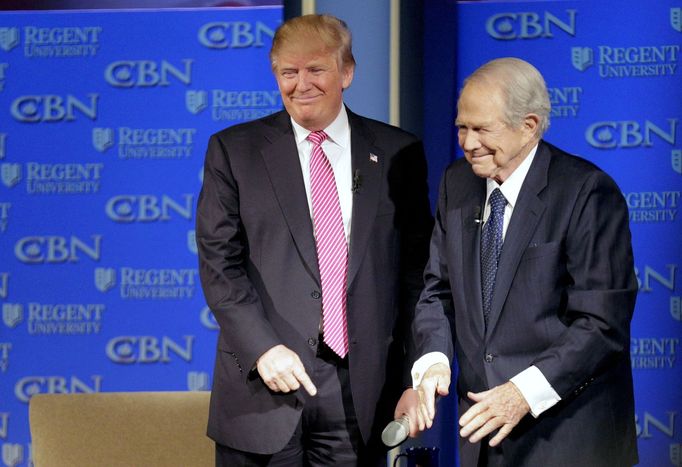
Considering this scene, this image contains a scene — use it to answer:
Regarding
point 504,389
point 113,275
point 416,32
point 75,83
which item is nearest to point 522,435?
point 504,389

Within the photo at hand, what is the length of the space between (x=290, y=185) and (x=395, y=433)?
2.38 feet

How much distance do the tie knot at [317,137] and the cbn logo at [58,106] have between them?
154 centimetres

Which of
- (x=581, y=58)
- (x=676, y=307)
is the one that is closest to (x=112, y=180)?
(x=581, y=58)

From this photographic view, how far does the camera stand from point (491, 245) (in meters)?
2.14

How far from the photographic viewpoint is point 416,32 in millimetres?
3580

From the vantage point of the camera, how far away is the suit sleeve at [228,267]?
7.61ft

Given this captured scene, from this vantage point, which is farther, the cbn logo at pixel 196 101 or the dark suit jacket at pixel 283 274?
the cbn logo at pixel 196 101

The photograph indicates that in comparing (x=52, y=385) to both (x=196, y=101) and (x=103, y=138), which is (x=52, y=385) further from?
(x=196, y=101)

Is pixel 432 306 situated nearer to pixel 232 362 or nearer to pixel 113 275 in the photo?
pixel 232 362

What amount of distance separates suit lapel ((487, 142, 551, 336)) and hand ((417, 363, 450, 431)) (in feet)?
0.44

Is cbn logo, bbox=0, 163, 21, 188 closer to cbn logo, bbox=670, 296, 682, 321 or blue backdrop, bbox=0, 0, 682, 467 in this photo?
blue backdrop, bbox=0, 0, 682, 467

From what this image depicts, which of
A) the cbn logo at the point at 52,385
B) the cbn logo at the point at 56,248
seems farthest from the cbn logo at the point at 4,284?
the cbn logo at the point at 52,385

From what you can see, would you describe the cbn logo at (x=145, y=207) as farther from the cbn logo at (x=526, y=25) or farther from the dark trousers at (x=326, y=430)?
the dark trousers at (x=326, y=430)

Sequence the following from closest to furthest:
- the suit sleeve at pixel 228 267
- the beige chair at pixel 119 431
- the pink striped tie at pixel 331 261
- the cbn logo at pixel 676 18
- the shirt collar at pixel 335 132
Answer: the suit sleeve at pixel 228 267
the pink striped tie at pixel 331 261
the shirt collar at pixel 335 132
the beige chair at pixel 119 431
the cbn logo at pixel 676 18
